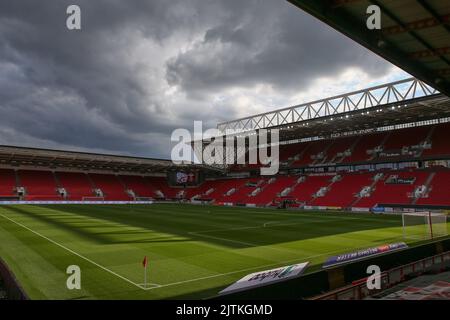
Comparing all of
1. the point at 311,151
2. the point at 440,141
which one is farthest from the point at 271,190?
the point at 440,141

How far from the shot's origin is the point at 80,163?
79.4 metres

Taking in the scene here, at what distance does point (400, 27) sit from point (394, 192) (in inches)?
1772

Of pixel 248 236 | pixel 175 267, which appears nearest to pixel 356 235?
pixel 248 236

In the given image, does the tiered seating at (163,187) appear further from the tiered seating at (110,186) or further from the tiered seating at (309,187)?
the tiered seating at (309,187)

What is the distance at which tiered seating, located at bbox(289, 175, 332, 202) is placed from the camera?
6247 centimetres

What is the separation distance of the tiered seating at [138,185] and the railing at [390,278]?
245 feet

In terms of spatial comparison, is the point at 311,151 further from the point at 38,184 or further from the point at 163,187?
the point at 38,184

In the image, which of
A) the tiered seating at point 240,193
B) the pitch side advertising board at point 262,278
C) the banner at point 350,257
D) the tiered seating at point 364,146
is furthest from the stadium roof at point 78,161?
the pitch side advertising board at point 262,278

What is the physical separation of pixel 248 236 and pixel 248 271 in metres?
10.8

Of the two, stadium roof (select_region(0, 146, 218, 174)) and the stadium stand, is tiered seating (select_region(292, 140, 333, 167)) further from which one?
stadium roof (select_region(0, 146, 218, 174))

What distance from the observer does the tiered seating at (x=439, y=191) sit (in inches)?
1828

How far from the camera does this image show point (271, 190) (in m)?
70.5

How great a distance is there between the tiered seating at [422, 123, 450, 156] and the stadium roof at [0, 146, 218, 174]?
51318mm

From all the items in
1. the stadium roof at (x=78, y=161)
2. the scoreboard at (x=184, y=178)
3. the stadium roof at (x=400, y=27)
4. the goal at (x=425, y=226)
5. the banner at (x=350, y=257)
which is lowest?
the goal at (x=425, y=226)
